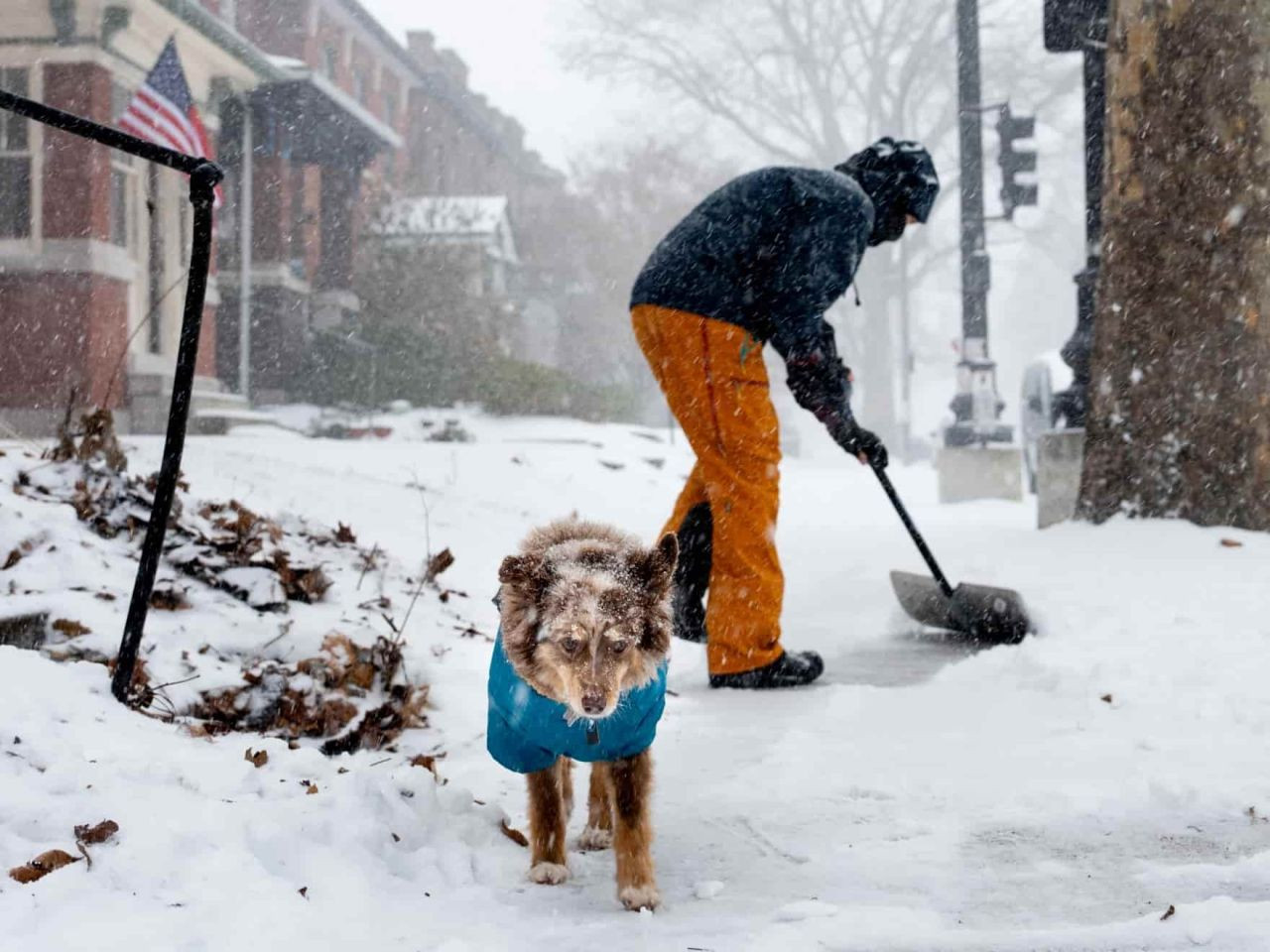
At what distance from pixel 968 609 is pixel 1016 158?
9.54m

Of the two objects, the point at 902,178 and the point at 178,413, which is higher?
the point at 902,178

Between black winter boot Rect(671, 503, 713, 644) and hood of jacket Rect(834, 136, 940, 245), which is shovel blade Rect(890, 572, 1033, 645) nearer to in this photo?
black winter boot Rect(671, 503, 713, 644)

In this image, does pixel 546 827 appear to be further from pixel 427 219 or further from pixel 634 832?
pixel 427 219

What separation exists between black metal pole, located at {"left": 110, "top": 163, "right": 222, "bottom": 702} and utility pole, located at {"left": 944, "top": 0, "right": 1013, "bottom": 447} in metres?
11.4

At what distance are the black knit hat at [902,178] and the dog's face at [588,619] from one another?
311 centimetres

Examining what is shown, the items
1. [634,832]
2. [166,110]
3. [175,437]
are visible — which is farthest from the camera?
[166,110]

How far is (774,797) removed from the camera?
3.43 m

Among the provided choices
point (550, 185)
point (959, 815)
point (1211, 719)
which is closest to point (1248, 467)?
point (1211, 719)

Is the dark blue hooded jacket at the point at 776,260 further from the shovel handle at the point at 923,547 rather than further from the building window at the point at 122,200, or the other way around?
the building window at the point at 122,200

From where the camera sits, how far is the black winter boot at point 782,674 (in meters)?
→ 4.88

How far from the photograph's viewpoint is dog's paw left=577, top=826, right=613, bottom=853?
3.19m

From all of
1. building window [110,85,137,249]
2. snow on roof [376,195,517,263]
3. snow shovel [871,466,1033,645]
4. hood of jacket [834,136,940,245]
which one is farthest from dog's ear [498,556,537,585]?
snow on roof [376,195,517,263]

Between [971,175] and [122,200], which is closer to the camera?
[971,175]

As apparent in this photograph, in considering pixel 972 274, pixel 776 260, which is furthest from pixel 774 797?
pixel 972 274
